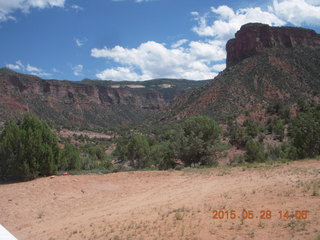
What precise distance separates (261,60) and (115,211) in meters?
67.1

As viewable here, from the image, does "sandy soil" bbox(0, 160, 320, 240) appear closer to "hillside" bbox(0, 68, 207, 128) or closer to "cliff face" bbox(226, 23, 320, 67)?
"hillside" bbox(0, 68, 207, 128)

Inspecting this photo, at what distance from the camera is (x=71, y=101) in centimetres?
12506

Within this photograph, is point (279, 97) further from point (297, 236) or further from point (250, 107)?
point (297, 236)

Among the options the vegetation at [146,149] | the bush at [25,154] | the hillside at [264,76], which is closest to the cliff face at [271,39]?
the hillside at [264,76]

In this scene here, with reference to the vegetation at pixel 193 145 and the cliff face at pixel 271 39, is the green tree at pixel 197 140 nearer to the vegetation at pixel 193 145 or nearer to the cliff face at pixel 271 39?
the vegetation at pixel 193 145

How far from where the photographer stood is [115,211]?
9430mm

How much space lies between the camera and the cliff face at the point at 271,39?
74.3 meters

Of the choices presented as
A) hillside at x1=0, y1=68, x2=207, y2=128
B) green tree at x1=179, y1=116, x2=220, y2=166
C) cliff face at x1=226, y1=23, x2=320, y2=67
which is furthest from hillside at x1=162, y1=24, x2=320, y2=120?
hillside at x1=0, y1=68, x2=207, y2=128

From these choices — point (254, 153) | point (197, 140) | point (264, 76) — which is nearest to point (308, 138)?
point (197, 140)

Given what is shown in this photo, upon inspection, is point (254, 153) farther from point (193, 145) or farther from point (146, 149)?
point (146, 149)

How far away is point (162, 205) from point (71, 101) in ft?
406

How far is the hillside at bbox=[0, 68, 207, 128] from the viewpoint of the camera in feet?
304

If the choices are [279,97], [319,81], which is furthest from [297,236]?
[319,81]

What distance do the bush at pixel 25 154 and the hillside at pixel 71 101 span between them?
62704mm
